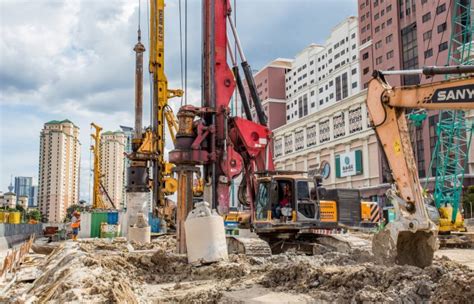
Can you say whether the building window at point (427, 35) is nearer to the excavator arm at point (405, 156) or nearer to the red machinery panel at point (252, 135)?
the red machinery panel at point (252, 135)

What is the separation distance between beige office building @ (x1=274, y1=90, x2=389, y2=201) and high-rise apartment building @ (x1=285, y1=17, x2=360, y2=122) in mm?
7361

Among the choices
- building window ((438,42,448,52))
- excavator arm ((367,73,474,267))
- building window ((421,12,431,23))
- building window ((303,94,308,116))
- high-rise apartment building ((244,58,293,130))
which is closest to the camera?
excavator arm ((367,73,474,267))

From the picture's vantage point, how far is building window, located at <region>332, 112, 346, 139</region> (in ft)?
228

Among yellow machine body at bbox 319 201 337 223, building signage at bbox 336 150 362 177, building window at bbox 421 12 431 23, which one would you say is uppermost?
building window at bbox 421 12 431 23

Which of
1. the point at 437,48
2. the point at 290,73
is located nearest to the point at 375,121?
the point at 437,48

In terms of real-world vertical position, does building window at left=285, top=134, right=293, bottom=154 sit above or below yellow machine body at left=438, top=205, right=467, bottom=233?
above

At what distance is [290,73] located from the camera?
104875 millimetres

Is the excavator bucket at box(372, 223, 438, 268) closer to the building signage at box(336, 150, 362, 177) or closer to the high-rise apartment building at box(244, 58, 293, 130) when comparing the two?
the building signage at box(336, 150, 362, 177)

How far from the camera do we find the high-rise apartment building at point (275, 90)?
104 m

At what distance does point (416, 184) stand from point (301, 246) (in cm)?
574

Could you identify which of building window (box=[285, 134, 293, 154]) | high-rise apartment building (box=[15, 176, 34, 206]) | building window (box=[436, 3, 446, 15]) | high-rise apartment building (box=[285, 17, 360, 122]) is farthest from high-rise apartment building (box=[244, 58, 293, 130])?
high-rise apartment building (box=[15, 176, 34, 206])

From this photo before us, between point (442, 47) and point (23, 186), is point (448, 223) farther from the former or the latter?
point (23, 186)

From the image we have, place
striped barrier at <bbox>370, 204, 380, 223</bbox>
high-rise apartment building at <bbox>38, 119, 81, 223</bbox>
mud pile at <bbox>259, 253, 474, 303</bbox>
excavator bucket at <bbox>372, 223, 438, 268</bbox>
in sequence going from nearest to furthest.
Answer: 1. mud pile at <bbox>259, 253, 474, 303</bbox>
2. excavator bucket at <bbox>372, 223, 438, 268</bbox>
3. striped barrier at <bbox>370, 204, 380, 223</bbox>
4. high-rise apartment building at <bbox>38, 119, 81, 223</bbox>

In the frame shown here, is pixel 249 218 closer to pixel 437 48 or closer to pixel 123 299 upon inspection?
pixel 123 299
